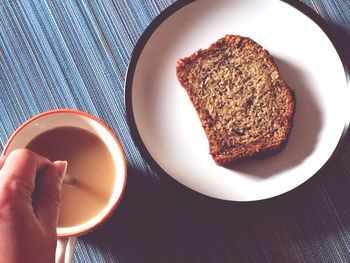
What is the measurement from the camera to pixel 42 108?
3.75 feet

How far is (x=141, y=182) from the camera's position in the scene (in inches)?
43.5

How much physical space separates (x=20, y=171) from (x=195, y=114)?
0.41m

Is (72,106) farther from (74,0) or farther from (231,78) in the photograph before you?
(231,78)

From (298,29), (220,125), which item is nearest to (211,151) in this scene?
(220,125)

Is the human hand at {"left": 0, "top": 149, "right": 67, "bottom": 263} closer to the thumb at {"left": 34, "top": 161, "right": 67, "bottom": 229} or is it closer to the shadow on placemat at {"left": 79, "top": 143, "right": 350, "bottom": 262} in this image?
the thumb at {"left": 34, "top": 161, "right": 67, "bottom": 229}

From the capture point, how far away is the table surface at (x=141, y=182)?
1.09m

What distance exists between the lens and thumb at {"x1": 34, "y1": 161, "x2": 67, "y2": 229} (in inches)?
31.8

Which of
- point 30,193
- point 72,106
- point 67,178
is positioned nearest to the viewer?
point 30,193

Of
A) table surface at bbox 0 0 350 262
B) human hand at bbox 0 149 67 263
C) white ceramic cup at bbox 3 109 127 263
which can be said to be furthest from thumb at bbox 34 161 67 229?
table surface at bbox 0 0 350 262

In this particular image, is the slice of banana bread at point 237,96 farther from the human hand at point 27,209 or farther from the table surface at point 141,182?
the human hand at point 27,209

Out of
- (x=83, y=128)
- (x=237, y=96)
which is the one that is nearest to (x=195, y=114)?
(x=237, y=96)

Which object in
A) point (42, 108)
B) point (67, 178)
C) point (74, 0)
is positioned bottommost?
point (67, 178)

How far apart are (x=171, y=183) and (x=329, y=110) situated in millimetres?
334

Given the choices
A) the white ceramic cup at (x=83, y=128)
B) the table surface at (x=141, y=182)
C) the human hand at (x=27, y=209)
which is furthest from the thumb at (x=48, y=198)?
the table surface at (x=141, y=182)
